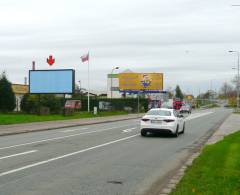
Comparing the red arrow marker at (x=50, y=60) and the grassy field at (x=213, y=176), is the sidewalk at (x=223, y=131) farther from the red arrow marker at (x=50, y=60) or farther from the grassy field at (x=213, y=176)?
the red arrow marker at (x=50, y=60)

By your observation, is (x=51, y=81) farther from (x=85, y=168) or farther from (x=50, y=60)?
(x=85, y=168)

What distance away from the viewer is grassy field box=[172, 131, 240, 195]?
29.6 ft

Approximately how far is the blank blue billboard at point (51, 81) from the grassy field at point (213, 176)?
39202 mm

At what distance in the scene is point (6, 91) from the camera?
56594 mm

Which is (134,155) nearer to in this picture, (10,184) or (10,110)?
(10,184)

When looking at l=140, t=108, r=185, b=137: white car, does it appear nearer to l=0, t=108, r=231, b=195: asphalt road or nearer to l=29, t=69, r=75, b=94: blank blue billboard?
l=0, t=108, r=231, b=195: asphalt road

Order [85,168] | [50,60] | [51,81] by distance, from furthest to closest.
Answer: [50,60] < [51,81] < [85,168]

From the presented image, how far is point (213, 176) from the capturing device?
10.6 meters

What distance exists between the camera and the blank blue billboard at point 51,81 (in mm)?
53562

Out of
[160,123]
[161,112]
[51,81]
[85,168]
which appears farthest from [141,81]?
[85,168]

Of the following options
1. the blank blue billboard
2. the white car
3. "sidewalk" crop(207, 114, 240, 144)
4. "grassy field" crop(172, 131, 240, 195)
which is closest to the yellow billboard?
the blank blue billboard

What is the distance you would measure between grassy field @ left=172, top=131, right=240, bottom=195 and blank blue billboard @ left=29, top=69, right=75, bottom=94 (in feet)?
129

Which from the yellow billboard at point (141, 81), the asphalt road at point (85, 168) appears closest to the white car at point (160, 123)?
the asphalt road at point (85, 168)

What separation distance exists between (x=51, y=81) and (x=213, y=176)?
4470 cm
